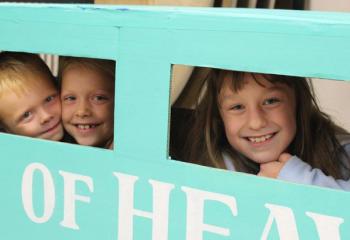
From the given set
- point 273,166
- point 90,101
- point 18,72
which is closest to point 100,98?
point 90,101

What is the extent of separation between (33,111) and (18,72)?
0.05 m

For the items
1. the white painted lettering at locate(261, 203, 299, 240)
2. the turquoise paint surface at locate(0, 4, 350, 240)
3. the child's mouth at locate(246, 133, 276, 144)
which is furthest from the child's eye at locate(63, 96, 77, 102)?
the white painted lettering at locate(261, 203, 299, 240)

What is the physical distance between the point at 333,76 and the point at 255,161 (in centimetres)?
24

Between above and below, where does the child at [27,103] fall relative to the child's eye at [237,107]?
below

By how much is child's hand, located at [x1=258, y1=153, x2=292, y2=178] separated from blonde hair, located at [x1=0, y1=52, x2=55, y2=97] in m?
0.31

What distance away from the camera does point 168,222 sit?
0.46m

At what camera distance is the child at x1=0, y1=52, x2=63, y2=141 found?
0.67 m

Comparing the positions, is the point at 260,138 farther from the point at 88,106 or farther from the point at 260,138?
the point at 88,106

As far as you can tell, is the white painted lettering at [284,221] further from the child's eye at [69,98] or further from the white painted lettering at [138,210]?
the child's eye at [69,98]

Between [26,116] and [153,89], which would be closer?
[153,89]

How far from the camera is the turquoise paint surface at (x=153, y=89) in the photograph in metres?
0.39

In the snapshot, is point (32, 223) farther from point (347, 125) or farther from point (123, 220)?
point (347, 125)

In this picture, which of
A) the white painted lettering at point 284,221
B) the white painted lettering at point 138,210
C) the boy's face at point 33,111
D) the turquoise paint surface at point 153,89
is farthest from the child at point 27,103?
the white painted lettering at point 284,221

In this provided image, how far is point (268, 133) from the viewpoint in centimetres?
58
